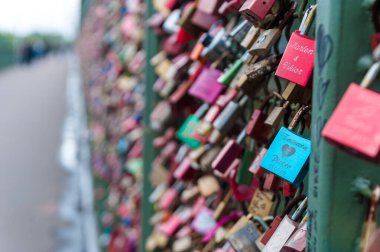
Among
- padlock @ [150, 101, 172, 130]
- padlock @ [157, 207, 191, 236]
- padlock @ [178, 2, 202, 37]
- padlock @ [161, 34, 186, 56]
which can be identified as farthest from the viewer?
padlock @ [150, 101, 172, 130]

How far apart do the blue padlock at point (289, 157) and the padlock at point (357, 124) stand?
280 mm

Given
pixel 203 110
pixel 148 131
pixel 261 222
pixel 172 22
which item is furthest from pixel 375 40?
pixel 148 131

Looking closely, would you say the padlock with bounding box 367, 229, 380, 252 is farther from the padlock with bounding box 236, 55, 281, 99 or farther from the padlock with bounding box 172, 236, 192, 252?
the padlock with bounding box 172, 236, 192, 252

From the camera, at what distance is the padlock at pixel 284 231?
1.10 metres

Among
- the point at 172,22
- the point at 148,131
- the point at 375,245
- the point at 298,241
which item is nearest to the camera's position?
the point at 375,245

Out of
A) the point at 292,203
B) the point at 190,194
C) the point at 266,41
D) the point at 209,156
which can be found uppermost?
the point at 266,41

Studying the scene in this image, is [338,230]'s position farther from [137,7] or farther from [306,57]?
[137,7]

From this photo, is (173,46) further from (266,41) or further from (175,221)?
(266,41)

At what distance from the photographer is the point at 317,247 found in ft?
2.96

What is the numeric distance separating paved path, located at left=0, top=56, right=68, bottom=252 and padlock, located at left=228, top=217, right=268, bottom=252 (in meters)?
4.08

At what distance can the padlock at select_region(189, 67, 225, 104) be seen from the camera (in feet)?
5.66

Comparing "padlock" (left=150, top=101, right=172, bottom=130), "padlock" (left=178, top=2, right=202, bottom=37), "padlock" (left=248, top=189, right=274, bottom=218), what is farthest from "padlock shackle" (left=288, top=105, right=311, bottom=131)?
"padlock" (left=150, top=101, right=172, bottom=130)

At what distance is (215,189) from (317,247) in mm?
902

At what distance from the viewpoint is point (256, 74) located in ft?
4.36
